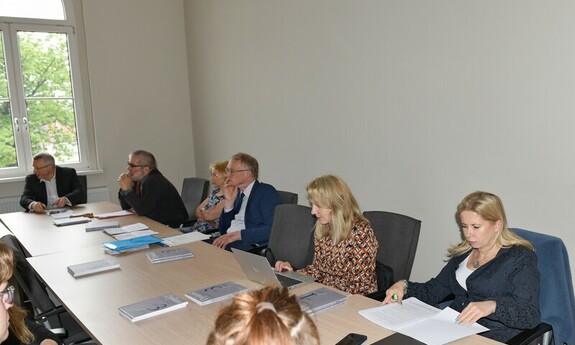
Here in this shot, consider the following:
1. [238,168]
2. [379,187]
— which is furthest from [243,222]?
[379,187]

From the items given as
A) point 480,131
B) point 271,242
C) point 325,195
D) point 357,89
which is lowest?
point 271,242

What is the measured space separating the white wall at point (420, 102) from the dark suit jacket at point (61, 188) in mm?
1961

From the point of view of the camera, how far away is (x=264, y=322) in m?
0.90

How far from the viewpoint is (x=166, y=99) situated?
674 cm

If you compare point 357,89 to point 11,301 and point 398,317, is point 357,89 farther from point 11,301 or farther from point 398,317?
point 11,301

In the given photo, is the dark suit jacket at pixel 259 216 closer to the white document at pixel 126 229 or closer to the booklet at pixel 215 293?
the white document at pixel 126 229

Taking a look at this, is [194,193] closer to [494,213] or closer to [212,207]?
[212,207]

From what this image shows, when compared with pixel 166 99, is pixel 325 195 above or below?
below

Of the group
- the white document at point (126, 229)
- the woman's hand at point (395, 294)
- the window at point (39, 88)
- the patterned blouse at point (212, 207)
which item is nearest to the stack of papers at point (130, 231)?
the white document at point (126, 229)

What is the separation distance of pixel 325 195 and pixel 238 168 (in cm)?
132

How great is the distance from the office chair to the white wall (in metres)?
1.05

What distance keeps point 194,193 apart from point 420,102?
2.51 m

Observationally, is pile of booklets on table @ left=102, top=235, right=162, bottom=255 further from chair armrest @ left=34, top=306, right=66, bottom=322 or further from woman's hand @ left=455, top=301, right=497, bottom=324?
woman's hand @ left=455, top=301, right=497, bottom=324

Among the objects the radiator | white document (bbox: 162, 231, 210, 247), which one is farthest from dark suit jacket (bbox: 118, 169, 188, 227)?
the radiator
